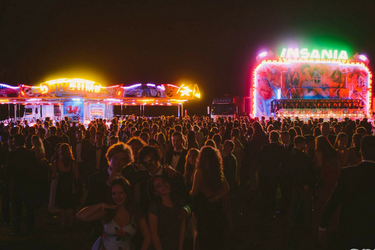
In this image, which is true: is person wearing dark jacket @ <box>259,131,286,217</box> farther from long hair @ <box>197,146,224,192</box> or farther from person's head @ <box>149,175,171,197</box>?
person's head @ <box>149,175,171,197</box>

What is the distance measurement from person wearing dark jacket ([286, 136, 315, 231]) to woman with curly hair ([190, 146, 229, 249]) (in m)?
2.08

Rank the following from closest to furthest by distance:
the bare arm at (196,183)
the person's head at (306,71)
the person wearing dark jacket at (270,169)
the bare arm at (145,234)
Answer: the bare arm at (145,234)
the bare arm at (196,183)
the person wearing dark jacket at (270,169)
the person's head at (306,71)

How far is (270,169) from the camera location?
5.93m

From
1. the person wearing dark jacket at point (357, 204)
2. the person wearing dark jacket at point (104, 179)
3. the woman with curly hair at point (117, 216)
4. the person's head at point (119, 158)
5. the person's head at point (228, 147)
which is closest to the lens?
the person wearing dark jacket at point (357, 204)

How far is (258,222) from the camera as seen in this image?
584 centimetres

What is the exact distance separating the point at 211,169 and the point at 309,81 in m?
27.4

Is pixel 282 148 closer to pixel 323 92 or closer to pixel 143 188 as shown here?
pixel 143 188

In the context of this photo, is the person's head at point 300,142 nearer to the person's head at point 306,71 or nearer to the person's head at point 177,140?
the person's head at point 177,140

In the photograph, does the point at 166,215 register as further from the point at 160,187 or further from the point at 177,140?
the point at 177,140

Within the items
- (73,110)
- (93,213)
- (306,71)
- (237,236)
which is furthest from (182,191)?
(306,71)

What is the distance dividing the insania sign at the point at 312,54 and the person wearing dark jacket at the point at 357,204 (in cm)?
2684

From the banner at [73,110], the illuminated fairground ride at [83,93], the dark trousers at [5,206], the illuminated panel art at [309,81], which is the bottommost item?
the dark trousers at [5,206]

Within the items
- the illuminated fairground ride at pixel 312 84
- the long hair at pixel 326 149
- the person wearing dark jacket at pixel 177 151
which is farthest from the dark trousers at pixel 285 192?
the illuminated fairground ride at pixel 312 84

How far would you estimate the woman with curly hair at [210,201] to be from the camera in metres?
3.56
